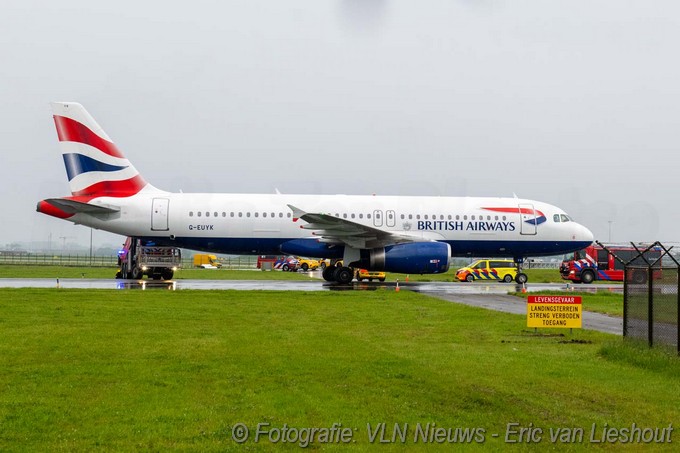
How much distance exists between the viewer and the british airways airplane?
99.2 feet

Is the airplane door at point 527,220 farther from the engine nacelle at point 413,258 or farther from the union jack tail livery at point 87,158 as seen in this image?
the union jack tail livery at point 87,158

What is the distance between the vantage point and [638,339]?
1252 centimetres

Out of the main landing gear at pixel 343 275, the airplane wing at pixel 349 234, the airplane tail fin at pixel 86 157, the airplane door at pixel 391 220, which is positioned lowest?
the main landing gear at pixel 343 275

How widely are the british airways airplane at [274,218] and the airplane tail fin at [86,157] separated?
0.15 feet

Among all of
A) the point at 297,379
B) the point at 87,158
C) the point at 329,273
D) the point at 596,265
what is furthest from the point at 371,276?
the point at 297,379

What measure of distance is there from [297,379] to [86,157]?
2579 centimetres

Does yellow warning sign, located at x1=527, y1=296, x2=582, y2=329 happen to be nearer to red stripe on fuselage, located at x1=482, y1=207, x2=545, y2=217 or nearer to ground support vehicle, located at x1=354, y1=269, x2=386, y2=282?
red stripe on fuselage, located at x1=482, y1=207, x2=545, y2=217

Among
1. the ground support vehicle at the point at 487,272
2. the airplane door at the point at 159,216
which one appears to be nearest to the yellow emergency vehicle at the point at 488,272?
the ground support vehicle at the point at 487,272

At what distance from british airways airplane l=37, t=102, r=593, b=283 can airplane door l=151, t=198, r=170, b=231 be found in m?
0.05

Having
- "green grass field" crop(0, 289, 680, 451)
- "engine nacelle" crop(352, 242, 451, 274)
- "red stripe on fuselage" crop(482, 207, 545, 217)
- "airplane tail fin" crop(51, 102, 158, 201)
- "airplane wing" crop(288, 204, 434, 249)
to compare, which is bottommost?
"green grass field" crop(0, 289, 680, 451)

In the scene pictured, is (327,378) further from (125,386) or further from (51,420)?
(51,420)

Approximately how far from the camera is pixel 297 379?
30.2ft

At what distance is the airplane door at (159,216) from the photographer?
31078mm

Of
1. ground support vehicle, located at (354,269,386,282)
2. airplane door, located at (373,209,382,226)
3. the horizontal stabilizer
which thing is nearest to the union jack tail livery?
the horizontal stabilizer
